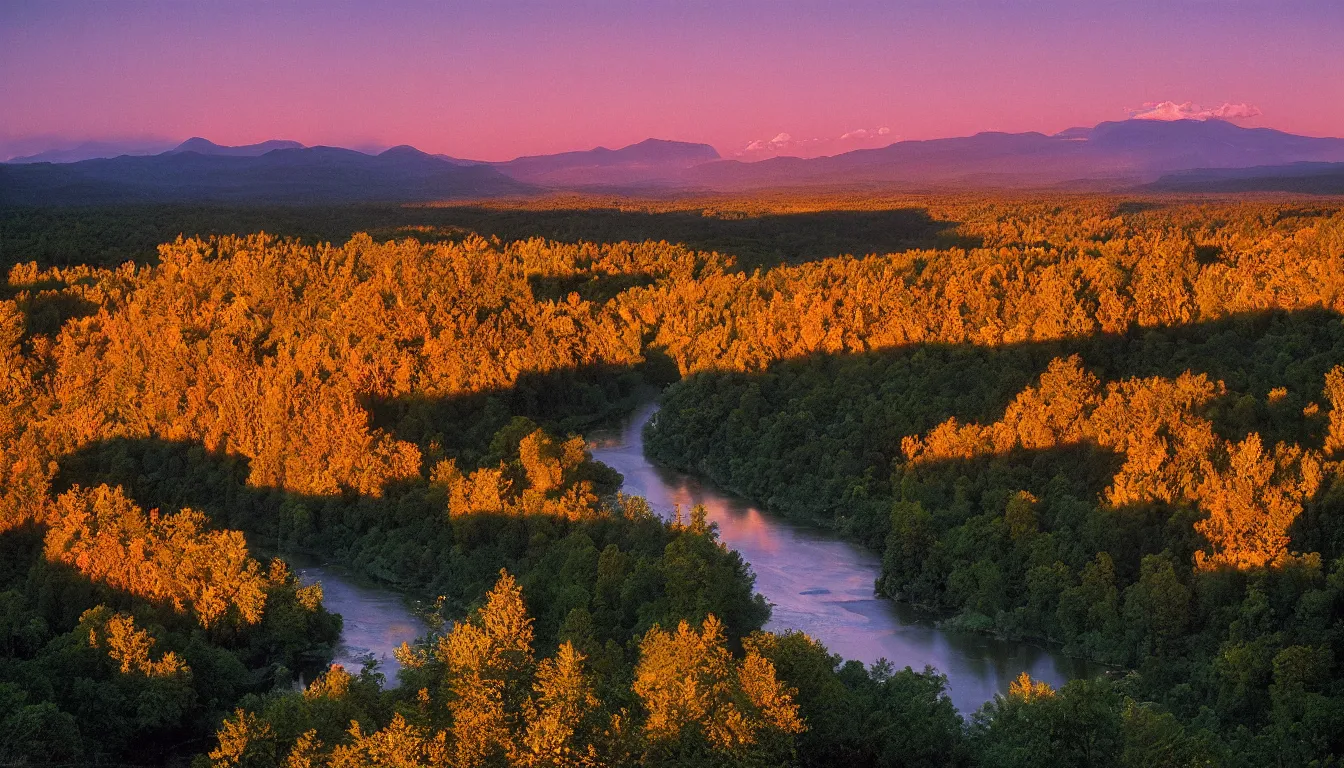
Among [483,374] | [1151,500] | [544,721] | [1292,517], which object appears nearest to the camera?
[544,721]

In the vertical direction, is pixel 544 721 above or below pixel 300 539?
above

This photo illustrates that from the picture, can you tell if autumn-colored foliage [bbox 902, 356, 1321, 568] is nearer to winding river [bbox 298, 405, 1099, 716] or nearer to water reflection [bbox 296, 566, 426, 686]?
winding river [bbox 298, 405, 1099, 716]

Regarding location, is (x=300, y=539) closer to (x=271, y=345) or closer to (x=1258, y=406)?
(x=271, y=345)

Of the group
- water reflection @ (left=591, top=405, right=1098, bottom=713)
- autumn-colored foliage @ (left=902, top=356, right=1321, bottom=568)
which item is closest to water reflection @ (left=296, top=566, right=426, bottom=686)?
water reflection @ (left=591, top=405, right=1098, bottom=713)

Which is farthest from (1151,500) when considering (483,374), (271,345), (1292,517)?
(271,345)

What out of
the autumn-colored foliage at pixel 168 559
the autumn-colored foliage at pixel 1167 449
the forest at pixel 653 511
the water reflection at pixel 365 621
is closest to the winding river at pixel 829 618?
the water reflection at pixel 365 621

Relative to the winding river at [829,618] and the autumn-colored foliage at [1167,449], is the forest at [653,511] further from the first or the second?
the winding river at [829,618]
